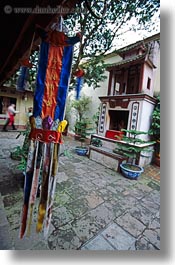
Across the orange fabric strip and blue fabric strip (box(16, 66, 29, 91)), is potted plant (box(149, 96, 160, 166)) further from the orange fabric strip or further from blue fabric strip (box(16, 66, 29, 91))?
the orange fabric strip

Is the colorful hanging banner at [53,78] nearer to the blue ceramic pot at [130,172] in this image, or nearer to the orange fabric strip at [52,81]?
the orange fabric strip at [52,81]

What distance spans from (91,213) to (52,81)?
158 centimetres

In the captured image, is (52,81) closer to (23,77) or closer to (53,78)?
(53,78)

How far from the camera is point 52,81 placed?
948 millimetres

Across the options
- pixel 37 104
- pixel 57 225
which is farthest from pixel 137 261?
pixel 37 104

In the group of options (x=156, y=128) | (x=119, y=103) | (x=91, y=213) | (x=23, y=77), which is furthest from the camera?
(x=119, y=103)

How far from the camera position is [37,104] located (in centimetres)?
94

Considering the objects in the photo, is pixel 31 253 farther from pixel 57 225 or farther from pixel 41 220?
pixel 41 220

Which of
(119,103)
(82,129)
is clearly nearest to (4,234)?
(119,103)

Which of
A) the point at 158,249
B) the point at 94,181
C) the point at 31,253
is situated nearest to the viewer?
the point at 31,253

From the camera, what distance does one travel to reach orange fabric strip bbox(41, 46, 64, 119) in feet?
3.08

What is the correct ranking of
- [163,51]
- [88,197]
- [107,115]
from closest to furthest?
1. [163,51]
2. [88,197]
3. [107,115]

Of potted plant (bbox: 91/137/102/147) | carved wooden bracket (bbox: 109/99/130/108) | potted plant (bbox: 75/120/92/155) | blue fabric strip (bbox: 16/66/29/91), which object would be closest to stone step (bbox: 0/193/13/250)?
blue fabric strip (bbox: 16/66/29/91)

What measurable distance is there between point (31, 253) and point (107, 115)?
4161mm
